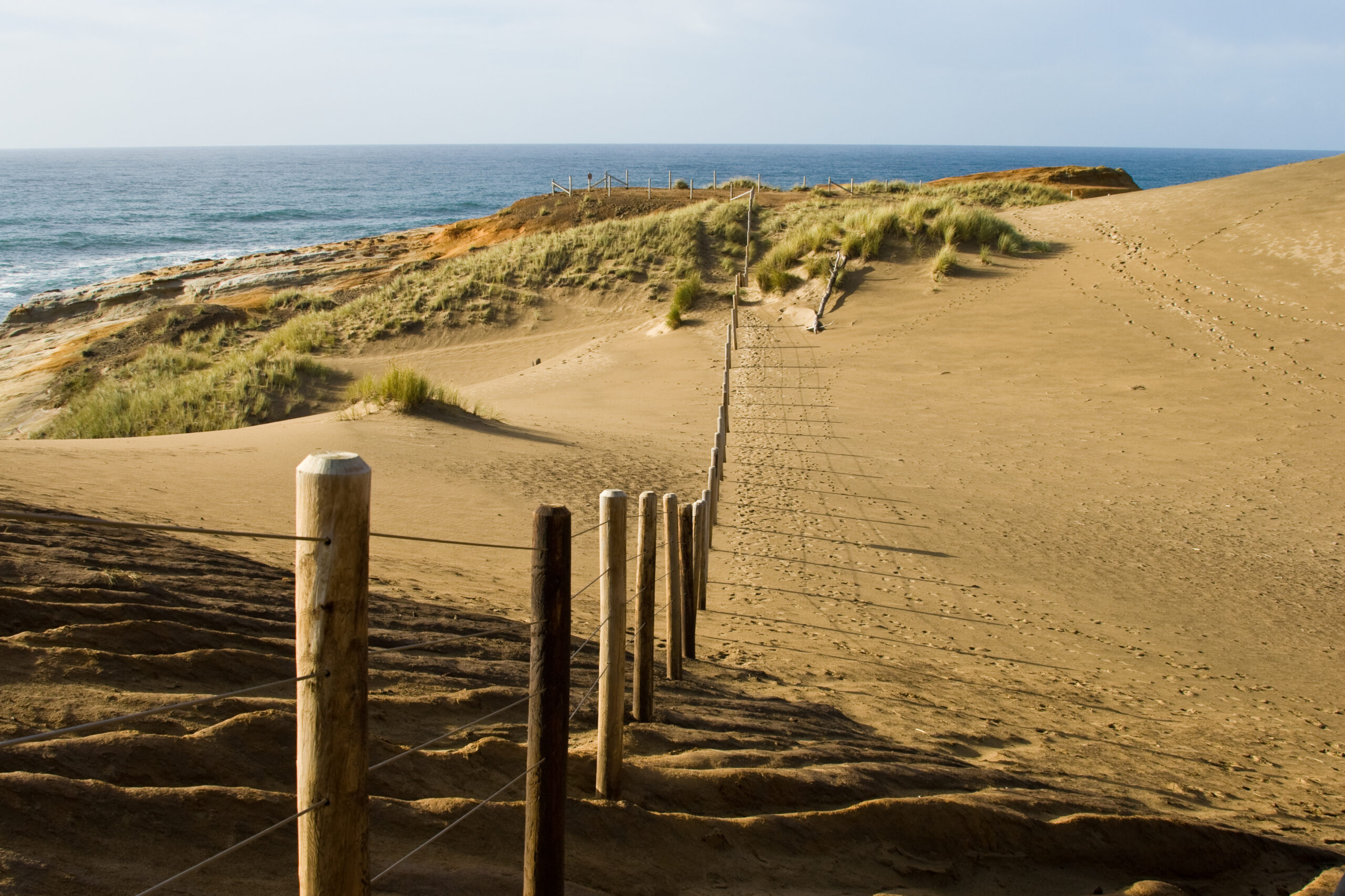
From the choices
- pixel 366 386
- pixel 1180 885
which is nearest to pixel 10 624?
pixel 1180 885

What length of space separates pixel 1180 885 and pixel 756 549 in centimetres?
625

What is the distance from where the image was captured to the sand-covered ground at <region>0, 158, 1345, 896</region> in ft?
11.6

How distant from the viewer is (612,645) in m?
4.01

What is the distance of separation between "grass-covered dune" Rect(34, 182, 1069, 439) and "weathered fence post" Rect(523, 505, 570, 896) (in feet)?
55.9

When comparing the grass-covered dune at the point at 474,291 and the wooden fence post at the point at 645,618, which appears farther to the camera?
the grass-covered dune at the point at 474,291

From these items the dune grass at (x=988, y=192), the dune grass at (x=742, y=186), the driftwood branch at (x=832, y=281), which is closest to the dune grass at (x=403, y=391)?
the driftwood branch at (x=832, y=281)

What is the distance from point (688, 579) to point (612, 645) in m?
2.51

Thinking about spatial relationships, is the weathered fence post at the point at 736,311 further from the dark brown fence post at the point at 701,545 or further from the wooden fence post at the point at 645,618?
the wooden fence post at the point at 645,618

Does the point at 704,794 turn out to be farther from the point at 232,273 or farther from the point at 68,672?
the point at 232,273

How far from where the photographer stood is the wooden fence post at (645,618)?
4855mm

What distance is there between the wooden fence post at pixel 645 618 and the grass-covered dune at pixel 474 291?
15423mm

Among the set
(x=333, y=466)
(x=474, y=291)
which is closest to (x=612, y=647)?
(x=333, y=466)

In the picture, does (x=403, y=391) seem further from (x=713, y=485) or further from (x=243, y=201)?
(x=243, y=201)

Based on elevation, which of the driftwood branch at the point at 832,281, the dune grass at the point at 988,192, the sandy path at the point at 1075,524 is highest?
the dune grass at the point at 988,192
